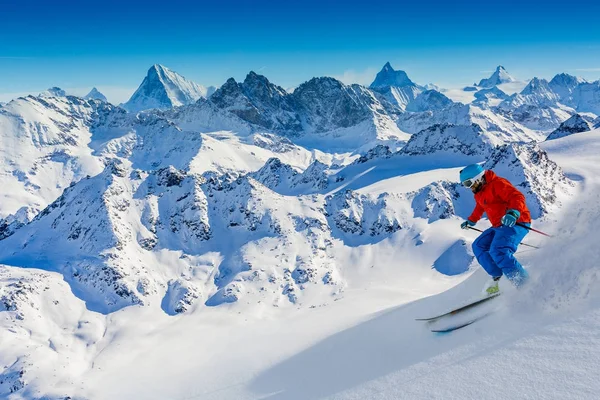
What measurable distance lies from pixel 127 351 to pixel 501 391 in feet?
247

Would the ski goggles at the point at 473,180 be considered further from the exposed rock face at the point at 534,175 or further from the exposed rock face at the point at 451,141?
the exposed rock face at the point at 451,141

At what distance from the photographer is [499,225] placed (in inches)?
313

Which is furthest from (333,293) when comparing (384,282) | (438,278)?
(438,278)

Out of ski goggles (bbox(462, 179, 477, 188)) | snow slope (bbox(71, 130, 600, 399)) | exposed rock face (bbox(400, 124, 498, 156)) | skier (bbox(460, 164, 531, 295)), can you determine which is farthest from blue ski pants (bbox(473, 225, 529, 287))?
exposed rock face (bbox(400, 124, 498, 156))

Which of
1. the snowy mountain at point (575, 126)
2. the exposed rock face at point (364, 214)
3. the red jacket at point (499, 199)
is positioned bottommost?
the red jacket at point (499, 199)

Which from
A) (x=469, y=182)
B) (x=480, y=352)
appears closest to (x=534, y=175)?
(x=469, y=182)

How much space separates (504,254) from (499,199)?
125 cm

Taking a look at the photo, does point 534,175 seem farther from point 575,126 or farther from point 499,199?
point 499,199

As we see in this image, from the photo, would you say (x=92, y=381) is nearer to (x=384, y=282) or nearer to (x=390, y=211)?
(x=384, y=282)

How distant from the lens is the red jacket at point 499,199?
7.61 m

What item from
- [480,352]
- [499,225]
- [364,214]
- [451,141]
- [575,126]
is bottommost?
[480,352]

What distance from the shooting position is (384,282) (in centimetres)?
7975

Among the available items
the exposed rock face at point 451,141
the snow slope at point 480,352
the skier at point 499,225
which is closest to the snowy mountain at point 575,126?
the exposed rock face at point 451,141

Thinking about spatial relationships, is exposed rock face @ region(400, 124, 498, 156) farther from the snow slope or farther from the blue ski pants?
the blue ski pants
